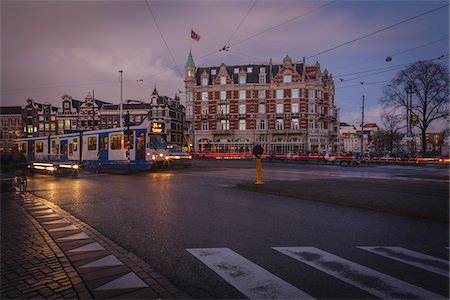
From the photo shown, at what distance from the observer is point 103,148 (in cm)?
2541

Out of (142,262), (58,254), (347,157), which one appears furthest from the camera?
(347,157)

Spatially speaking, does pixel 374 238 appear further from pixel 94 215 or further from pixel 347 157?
pixel 347 157

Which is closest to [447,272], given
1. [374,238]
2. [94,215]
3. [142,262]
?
[374,238]

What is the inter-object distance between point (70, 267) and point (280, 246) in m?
3.25

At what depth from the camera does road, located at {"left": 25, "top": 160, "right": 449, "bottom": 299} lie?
→ 3.82 metres

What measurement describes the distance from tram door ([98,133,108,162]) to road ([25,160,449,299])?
16.2 metres

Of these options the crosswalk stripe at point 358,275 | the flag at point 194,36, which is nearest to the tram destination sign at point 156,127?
the flag at point 194,36

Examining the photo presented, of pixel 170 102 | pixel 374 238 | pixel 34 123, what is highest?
pixel 170 102

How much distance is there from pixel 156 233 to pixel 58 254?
1817 millimetres

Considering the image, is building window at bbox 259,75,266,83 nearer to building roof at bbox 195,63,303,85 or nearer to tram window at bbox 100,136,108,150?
building roof at bbox 195,63,303,85

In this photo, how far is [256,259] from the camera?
4730 millimetres

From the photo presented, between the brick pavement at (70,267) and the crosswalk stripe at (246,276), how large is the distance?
0.73 m

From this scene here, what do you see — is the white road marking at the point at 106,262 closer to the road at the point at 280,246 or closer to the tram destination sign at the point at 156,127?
the road at the point at 280,246

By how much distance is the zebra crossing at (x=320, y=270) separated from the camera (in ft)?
11.9
